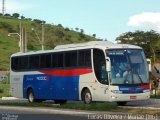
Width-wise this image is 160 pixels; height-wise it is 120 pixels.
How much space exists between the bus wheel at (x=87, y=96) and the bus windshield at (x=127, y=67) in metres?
2.20

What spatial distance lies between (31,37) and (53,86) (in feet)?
386

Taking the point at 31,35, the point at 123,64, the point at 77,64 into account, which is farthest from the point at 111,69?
the point at 31,35

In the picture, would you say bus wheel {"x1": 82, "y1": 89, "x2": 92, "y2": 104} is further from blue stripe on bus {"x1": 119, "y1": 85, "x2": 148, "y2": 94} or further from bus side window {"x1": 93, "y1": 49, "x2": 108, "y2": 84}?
blue stripe on bus {"x1": 119, "y1": 85, "x2": 148, "y2": 94}

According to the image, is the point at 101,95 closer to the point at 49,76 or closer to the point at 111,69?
the point at 111,69

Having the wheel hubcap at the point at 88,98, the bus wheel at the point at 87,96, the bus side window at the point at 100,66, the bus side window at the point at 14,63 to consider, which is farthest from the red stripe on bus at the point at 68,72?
the bus side window at the point at 14,63

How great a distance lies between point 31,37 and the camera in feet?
495

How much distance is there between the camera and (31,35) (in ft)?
502

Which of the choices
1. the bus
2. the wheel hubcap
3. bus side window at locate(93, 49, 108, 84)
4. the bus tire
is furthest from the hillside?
bus side window at locate(93, 49, 108, 84)

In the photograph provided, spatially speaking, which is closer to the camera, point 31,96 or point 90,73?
point 90,73

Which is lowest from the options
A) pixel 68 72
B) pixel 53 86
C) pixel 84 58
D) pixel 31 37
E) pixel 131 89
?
pixel 131 89

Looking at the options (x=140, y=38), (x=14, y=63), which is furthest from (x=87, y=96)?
(x=140, y=38)

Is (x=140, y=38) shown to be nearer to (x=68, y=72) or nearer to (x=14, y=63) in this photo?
(x=14, y=63)

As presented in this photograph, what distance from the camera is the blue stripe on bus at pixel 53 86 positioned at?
32.2m

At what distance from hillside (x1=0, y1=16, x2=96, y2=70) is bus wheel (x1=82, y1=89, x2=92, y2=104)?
8950 centimetres
